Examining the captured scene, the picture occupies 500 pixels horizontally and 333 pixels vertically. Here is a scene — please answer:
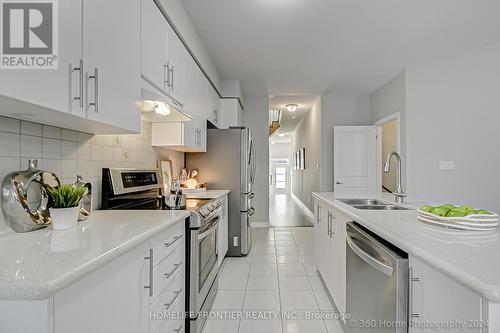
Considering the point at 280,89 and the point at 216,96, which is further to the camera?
the point at 280,89

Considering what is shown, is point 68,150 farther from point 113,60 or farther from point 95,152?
point 113,60

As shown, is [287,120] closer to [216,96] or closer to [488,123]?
[216,96]

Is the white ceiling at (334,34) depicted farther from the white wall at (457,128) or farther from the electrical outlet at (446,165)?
the electrical outlet at (446,165)

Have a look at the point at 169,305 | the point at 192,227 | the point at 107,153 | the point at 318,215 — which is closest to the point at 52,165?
the point at 107,153

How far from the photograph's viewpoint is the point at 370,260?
1277mm

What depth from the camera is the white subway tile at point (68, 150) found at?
148 cm

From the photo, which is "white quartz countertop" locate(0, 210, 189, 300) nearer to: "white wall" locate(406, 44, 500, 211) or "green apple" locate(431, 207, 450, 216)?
"green apple" locate(431, 207, 450, 216)

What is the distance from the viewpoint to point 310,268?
309 centimetres

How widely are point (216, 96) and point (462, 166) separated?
3732 mm

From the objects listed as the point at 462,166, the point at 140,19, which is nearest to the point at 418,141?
the point at 462,166

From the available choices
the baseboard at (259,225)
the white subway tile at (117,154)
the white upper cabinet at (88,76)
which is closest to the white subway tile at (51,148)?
the white upper cabinet at (88,76)

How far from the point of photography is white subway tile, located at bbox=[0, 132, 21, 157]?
1132 millimetres

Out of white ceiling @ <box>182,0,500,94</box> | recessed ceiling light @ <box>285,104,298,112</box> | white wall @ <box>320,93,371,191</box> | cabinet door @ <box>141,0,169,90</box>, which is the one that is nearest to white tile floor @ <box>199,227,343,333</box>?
cabinet door @ <box>141,0,169,90</box>

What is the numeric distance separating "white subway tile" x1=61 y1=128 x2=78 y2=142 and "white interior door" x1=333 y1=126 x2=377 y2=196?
4526mm
